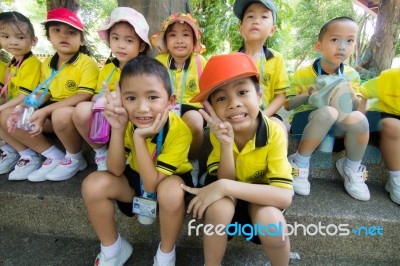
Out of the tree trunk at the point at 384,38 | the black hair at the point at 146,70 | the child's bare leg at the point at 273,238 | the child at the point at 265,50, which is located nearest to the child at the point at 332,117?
the child at the point at 265,50

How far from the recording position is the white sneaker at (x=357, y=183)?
198cm

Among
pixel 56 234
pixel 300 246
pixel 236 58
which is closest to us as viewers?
pixel 236 58

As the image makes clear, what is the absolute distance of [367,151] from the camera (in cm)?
221

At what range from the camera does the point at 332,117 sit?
6.44ft

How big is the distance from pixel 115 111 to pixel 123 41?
0.88 metres

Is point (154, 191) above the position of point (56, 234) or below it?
above

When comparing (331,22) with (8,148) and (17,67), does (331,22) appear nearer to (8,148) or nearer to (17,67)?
(17,67)

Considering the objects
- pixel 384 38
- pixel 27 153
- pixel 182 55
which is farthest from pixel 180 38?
pixel 384 38

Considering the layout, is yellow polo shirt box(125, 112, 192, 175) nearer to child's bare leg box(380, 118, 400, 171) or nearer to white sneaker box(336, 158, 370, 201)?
white sneaker box(336, 158, 370, 201)

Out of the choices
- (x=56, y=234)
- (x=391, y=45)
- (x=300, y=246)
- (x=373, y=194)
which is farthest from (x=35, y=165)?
(x=391, y=45)

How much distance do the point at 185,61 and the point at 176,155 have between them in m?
0.96

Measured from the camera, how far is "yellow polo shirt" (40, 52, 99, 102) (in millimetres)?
2305

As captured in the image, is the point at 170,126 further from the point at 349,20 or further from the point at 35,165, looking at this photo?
the point at 349,20

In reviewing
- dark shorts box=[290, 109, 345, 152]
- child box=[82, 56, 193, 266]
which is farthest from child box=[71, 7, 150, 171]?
dark shorts box=[290, 109, 345, 152]
